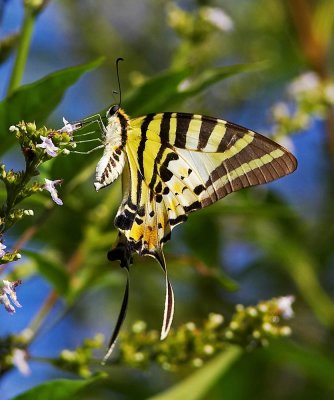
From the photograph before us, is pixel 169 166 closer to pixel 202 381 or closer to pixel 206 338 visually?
pixel 206 338

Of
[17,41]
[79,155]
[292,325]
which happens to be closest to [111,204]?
[79,155]

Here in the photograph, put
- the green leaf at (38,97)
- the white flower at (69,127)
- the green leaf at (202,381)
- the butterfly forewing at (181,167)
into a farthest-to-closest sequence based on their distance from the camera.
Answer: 1. the green leaf at (202,381)
2. the butterfly forewing at (181,167)
3. the green leaf at (38,97)
4. the white flower at (69,127)

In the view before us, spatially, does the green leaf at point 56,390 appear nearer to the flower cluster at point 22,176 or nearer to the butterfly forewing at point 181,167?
the flower cluster at point 22,176

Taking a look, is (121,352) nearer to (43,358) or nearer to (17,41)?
(43,358)

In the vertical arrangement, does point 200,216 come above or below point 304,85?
below

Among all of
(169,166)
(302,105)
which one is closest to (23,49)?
(169,166)

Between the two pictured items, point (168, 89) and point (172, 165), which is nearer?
point (168, 89)

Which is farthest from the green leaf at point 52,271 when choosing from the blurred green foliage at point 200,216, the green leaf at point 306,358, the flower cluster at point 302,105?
the flower cluster at point 302,105

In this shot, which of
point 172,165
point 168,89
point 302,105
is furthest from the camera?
point 302,105
